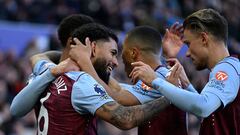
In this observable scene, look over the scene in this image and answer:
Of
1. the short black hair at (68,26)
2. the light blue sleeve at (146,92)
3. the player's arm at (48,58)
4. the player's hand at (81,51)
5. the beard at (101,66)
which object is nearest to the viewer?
the player's hand at (81,51)

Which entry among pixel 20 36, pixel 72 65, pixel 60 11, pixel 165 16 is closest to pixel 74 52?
pixel 72 65

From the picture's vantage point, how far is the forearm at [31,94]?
6152 millimetres

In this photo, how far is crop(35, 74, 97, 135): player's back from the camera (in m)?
5.91

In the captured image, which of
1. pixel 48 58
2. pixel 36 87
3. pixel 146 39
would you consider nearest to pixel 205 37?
pixel 146 39

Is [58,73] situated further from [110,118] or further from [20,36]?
[20,36]

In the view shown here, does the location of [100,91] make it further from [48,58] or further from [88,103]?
[48,58]

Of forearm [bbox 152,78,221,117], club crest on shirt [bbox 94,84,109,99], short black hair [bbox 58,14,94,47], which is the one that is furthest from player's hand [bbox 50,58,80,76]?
forearm [bbox 152,78,221,117]

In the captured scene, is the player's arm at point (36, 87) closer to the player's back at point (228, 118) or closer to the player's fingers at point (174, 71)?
the player's fingers at point (174, 71)

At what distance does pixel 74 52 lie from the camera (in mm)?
6066

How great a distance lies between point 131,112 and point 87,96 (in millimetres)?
361

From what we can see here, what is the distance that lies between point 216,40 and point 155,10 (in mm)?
11928

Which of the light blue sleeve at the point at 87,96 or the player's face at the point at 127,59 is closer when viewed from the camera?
the light blue sleeve at the point at 87,96

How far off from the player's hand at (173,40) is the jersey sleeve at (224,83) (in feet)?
2.91

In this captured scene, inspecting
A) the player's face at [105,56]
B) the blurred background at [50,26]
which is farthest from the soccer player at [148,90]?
the blurred background at [50,26]
